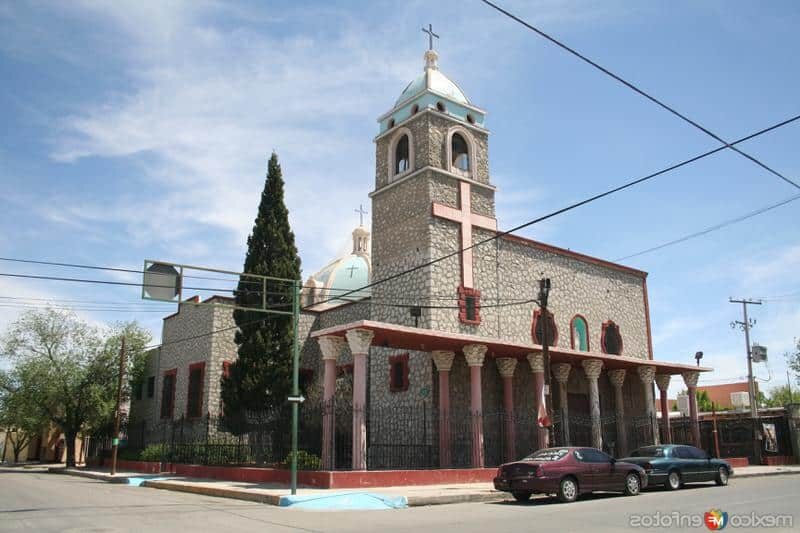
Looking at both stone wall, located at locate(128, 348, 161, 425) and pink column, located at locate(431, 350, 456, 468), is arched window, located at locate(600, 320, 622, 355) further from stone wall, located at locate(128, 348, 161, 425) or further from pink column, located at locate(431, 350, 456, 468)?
stone wall, located at locate(128, 348, 161, 425)

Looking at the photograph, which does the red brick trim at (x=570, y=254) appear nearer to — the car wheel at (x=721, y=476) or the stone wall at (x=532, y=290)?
the stone wall at (x=532, y=290)

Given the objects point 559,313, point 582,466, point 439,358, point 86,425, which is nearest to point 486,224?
point 559,313

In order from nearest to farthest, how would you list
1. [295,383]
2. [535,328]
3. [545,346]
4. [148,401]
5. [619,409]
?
[295,383]
[545,346]
[535,328]
[619,409]
[148,401]

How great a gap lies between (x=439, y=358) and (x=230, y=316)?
12.8 metres

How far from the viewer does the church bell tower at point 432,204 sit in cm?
2555

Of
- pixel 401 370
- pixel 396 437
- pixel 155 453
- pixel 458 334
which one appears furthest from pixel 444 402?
pixel 155 453

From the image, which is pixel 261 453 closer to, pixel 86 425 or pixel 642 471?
pixel 642 471

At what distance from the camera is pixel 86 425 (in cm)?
3825

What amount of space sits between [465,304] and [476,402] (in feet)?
16.0

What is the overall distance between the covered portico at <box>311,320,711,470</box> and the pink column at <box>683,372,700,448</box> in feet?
0.14

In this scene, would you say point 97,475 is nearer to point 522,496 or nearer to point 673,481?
point 522,496

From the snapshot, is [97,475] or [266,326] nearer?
[266,326]

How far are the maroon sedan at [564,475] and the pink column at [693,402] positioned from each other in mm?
13605

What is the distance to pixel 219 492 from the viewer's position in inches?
706
